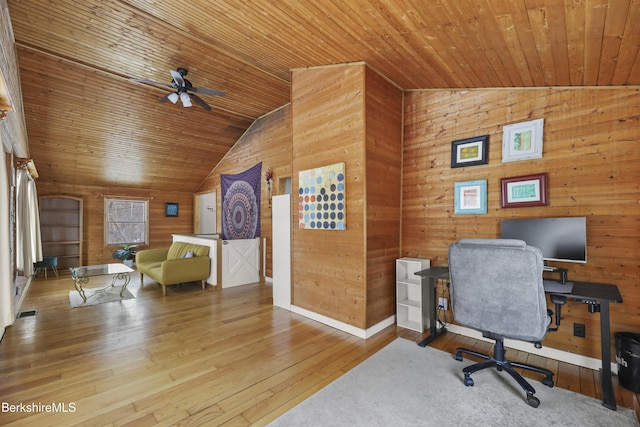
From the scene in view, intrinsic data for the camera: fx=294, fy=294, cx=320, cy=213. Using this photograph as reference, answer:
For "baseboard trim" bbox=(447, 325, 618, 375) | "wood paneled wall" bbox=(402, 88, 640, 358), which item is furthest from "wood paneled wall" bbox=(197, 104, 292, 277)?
"baseboard trim" bbox=(447, 325, 618, 375)

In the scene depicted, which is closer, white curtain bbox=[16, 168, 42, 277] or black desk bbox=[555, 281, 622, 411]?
black desk bbox=[555, 281, 622, 411]

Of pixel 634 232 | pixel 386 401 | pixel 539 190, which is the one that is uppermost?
pixel 539 190

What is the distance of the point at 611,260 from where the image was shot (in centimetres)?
238

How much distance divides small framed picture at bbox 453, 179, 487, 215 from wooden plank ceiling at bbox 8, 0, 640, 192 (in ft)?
3.25

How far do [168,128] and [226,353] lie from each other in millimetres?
5032

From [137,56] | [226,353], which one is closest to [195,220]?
[137,56]

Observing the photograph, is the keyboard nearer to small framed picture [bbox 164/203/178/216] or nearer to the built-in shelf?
small framed picture [bbox 164/203/178/216]

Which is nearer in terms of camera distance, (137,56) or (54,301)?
(137,56)

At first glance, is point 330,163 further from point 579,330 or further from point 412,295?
point 579,330

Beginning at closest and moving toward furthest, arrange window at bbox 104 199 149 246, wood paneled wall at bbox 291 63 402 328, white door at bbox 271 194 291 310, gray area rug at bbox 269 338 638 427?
gray area rug at bbox 269 338 638 427 < wood paneled wall at bbox 291 63 402 328 < white door at bbox 271 194 291 310 < window at bbox 104 199 149 246

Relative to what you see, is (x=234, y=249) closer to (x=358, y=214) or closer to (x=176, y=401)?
(x=358, y=214)

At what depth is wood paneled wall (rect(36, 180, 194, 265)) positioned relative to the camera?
729 centimetres

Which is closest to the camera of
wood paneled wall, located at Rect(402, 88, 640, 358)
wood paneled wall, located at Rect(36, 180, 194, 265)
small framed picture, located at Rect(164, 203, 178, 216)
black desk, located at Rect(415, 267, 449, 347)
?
wood paneled wall, located at Rect(402, 88, 640, 358)

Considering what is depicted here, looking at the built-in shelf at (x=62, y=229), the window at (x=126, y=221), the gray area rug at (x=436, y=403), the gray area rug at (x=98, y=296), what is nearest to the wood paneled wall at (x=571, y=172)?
the gray area rug at (x=436, y=403)
